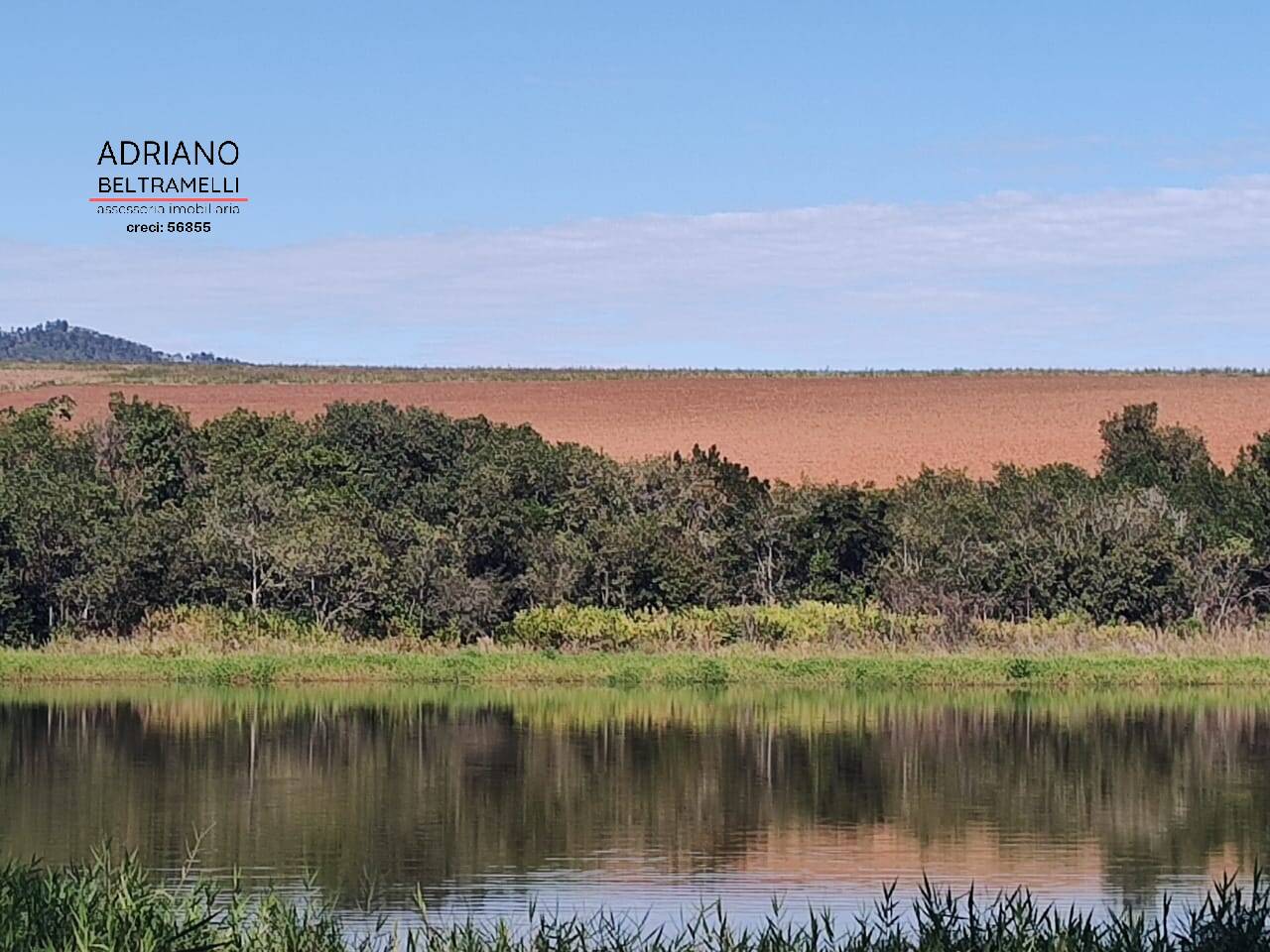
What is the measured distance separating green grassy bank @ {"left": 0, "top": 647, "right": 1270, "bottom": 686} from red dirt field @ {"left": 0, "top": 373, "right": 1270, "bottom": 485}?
91.4 feet

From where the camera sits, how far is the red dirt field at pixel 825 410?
75.4m

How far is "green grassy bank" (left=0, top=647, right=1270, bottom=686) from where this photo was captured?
138 ft

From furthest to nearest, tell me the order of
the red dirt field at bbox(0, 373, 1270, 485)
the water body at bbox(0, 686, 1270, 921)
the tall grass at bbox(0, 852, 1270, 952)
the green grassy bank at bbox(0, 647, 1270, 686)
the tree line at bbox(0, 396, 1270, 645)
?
the red dirt field at bbox(0, 373, 1270, 485)
the tree line at bbox(0, 396, 1270, 645)
the green grassy bank at bbox(0, 647, 1270, 686)
the water body at bbox(0, 686, 1270, 921)
the tall grass at bbox(0, 852, 1270, 952)

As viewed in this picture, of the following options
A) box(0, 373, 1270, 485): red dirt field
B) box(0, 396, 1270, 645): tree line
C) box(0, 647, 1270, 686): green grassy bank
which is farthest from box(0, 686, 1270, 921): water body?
box(0, 373, 1270, 485): red dirt field

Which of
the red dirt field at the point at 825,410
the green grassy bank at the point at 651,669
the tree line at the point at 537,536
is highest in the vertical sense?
the red dirt field at the point at 825,410

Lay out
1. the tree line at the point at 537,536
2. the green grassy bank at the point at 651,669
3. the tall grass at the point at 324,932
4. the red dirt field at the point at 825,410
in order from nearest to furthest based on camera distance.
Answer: the tall grass at the point at 324,932 < the green grassy bank at the point at 651,669 < the tree line at the point at 537,536 < the red dirt field at the point at 825,410

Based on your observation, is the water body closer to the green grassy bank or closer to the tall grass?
the green grassy bank

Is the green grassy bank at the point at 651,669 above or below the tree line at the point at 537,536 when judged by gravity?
below

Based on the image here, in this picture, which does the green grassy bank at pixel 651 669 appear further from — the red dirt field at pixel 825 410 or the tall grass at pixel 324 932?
the red dirt field at pixel 825 410

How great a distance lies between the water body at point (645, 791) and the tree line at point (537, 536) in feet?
17.0

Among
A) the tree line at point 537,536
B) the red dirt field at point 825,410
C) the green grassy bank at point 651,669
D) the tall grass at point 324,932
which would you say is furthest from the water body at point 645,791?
the red dirt field at point 825,410

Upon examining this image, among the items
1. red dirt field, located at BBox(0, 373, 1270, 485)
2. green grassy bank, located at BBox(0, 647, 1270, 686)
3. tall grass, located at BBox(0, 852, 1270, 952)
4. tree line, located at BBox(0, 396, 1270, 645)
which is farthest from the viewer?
red dirt field, located at BBox(0, 373, 1270, 485)

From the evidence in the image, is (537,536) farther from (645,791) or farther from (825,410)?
(825,410)

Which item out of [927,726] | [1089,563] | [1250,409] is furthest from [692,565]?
[1250,409]
